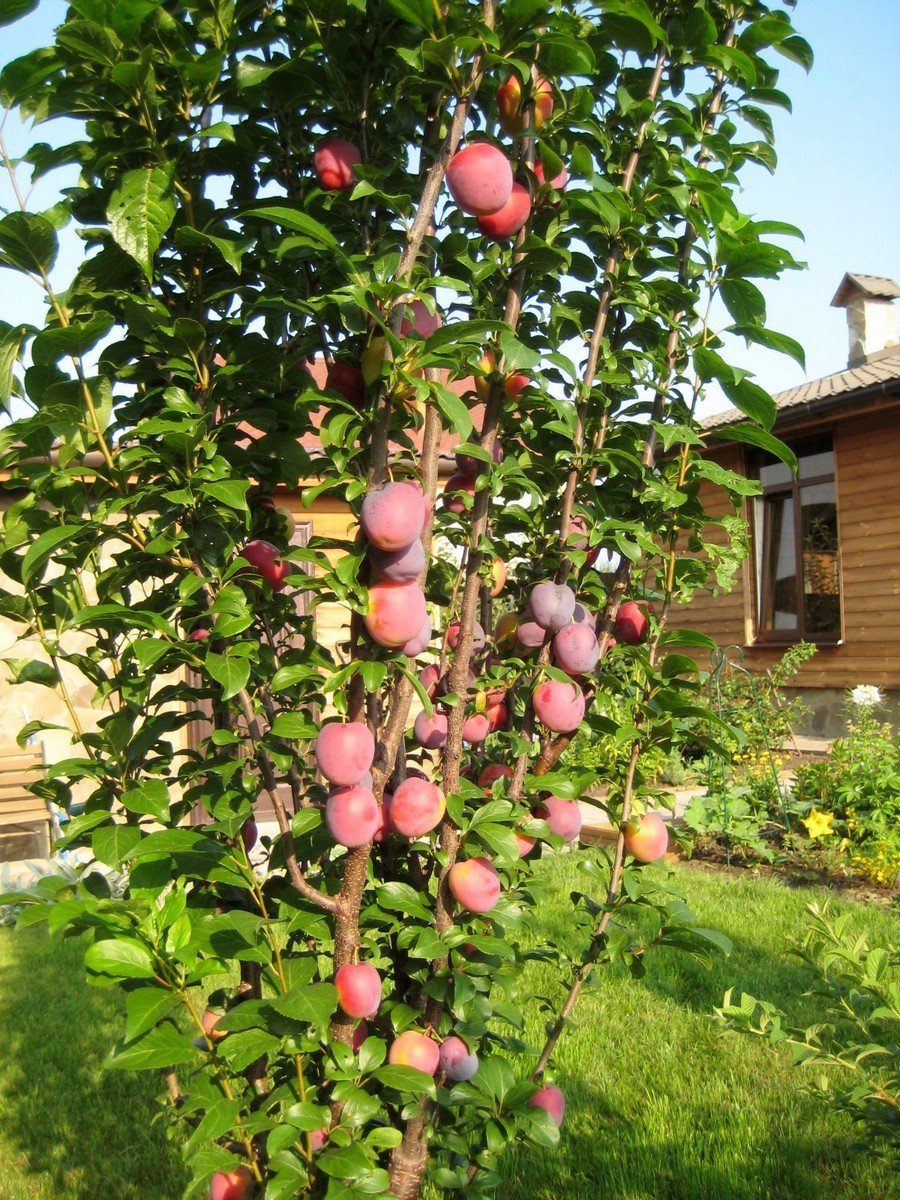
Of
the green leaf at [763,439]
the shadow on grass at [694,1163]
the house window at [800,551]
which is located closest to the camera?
the green leaf at [763,439]

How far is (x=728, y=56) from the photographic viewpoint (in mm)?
1421

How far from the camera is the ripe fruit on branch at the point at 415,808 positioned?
4.16 ft

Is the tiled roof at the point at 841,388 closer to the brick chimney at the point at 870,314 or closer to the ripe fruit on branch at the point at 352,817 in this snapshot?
the brick chimney at the point at 870,314

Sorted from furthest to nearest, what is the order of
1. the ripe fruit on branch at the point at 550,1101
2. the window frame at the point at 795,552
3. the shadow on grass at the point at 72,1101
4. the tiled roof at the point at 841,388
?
the window frame at the point at 795,552
the tiled roof at the point at 841,388
the shadow on grass at the point at 72,1101
the ripe fruit on branch at the point at 550,1101

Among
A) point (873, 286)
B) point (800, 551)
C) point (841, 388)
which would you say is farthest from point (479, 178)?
point (873, 286)

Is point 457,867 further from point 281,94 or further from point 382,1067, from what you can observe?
point 281,94

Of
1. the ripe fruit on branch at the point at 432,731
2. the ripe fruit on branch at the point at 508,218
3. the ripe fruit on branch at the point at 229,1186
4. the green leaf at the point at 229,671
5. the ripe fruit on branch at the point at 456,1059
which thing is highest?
the ripe fruit on branch at the point at 508,218

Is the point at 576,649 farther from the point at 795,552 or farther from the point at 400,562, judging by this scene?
the point at 795,552

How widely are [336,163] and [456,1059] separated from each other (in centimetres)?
121

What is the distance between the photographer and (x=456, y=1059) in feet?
4.48

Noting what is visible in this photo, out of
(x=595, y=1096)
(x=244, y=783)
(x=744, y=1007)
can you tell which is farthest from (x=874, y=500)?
(x=244, y=783)

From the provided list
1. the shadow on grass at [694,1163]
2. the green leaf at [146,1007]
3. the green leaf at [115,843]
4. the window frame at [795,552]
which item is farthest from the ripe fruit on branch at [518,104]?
the window frame at [795,552]

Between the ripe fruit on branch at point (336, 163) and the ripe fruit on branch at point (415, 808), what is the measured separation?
789mm

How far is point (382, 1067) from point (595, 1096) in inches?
70.5
